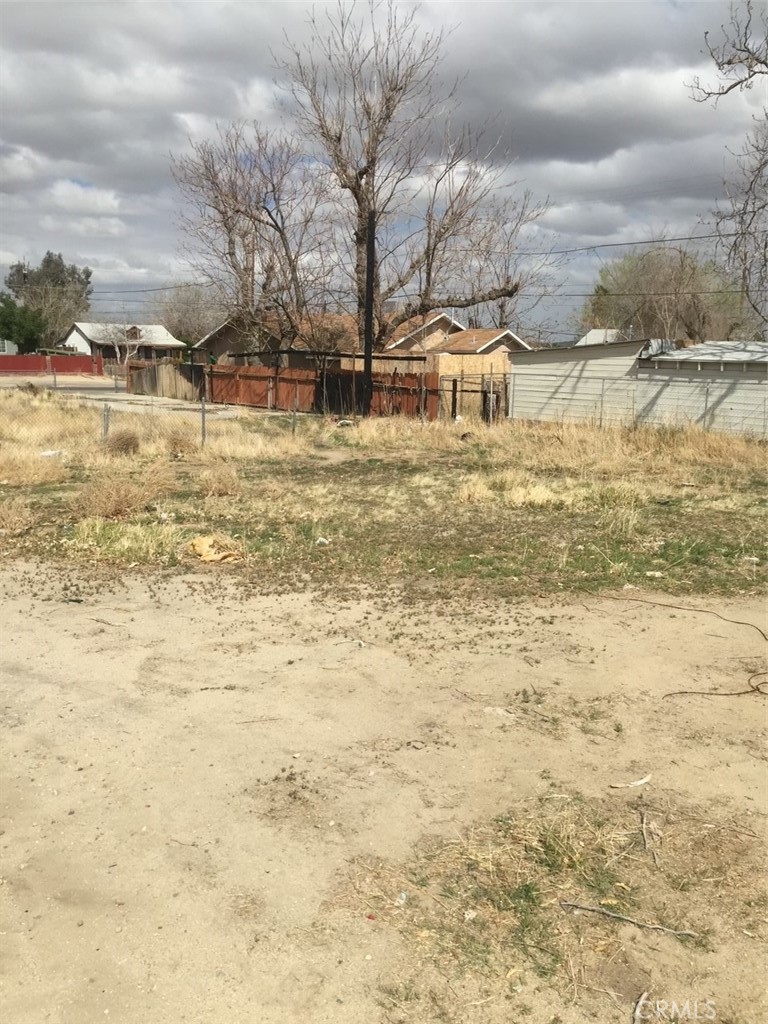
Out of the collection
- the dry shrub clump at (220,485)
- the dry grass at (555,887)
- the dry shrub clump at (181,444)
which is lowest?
the dry grass at (555,887)

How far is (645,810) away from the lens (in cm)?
373

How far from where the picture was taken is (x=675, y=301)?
47562 mm

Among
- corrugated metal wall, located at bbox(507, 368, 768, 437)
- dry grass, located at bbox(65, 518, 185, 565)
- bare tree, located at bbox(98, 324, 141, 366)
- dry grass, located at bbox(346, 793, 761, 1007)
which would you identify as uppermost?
bare tree, located at bbox(98, 324, 141, 366)

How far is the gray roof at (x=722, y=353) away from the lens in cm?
2337

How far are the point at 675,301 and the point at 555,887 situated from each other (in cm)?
4961

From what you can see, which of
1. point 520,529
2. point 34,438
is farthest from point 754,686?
point 34,438

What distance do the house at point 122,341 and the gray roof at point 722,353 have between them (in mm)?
57260

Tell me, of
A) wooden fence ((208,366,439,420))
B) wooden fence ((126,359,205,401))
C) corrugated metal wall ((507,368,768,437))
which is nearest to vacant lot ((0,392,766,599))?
corrugated metal wall ((507,368,768,437))

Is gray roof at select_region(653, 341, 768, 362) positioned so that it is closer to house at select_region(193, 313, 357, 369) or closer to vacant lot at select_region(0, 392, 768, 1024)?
house at select_region(193, 313, 357, 369)

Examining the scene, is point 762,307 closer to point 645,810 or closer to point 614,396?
point 614,396

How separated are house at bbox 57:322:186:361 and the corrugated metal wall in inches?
2067

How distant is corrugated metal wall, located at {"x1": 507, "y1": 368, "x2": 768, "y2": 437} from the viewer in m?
23.2

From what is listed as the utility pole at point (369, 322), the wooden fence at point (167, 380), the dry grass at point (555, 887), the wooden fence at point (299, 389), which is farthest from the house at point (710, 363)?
the dry grass at point (555, 887)

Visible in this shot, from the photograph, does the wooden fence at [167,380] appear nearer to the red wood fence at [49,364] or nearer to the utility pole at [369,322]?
the utility pole at [369,322]
